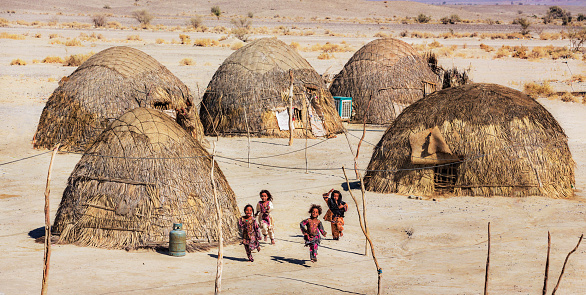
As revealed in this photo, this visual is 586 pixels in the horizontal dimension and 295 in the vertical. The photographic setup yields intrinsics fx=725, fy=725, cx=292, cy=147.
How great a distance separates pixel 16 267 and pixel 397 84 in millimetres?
23569

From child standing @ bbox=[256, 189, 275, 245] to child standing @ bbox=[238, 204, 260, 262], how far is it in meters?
0.89

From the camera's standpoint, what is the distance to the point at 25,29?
69.2m

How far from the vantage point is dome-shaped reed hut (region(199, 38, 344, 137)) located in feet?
96.0

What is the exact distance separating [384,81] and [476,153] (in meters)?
14.7

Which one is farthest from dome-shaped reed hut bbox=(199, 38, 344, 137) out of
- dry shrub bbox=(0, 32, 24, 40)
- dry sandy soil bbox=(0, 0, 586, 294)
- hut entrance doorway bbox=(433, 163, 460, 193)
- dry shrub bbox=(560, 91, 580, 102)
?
dry shrub bbox=(0, 32, 24, 40)

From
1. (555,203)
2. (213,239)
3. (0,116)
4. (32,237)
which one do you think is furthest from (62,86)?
(555,203)

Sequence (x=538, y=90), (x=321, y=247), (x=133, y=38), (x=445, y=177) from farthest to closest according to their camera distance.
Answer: (x=133, y=38)
(x=538, y=90)
(x=445, y=177)
(x=321, y=247)

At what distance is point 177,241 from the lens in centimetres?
1366

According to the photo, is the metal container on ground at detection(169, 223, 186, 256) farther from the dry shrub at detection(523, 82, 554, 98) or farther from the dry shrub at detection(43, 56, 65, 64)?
the dry shrub at detection(43, 56, 65, 64)

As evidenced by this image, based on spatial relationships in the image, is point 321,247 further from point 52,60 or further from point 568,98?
point 52,60

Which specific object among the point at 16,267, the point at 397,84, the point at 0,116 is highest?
the point at 397,84

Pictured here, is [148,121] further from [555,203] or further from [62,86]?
[62,86]

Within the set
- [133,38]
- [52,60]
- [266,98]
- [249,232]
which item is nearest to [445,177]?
[249,232]

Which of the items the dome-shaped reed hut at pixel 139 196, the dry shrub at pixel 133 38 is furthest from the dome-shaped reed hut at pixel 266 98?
the dry shrub at pixel 133 38
